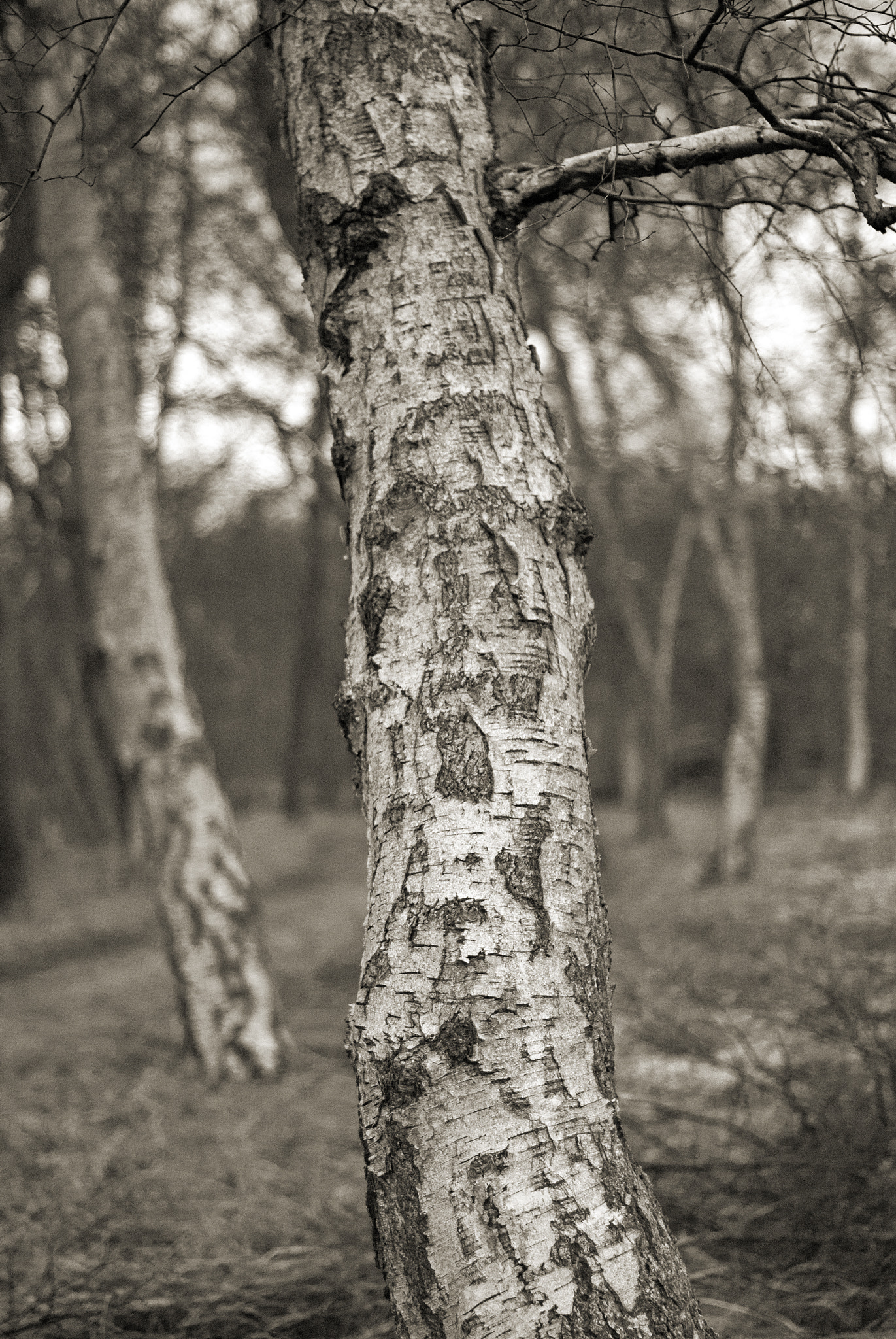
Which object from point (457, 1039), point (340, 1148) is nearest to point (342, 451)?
point (457, 1039)

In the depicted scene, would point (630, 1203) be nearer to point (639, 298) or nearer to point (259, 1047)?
point (259, 1047)

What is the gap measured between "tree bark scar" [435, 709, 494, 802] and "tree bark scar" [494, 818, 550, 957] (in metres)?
0.08

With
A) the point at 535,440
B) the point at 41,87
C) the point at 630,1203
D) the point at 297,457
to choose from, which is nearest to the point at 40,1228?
the point at 630,1203

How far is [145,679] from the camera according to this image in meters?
5.14

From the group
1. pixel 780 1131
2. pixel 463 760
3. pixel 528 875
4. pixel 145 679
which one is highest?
pixel 145 679

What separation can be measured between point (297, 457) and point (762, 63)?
9.74 m

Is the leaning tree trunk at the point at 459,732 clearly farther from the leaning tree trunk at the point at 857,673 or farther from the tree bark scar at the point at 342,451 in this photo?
the leaning tree trunk at the point at 857,673

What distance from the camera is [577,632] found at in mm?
1640

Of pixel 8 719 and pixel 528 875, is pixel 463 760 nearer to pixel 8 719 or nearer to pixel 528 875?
pixel 528 875

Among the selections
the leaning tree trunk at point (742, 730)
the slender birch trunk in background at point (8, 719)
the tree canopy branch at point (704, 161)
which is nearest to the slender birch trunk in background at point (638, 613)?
the leaning tree trunk at point (742, 730)

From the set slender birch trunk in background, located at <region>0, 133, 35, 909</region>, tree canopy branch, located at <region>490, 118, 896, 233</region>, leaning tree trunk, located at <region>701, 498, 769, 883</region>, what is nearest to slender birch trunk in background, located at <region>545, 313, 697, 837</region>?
leaning tree trunk, located at <region>701, 498, 769, 883</region>

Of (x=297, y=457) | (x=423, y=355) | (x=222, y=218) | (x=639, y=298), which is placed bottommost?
(x=423, y=355)

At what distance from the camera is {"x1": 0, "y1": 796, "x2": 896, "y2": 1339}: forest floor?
2.27 metres

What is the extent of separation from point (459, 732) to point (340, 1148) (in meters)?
2.94
